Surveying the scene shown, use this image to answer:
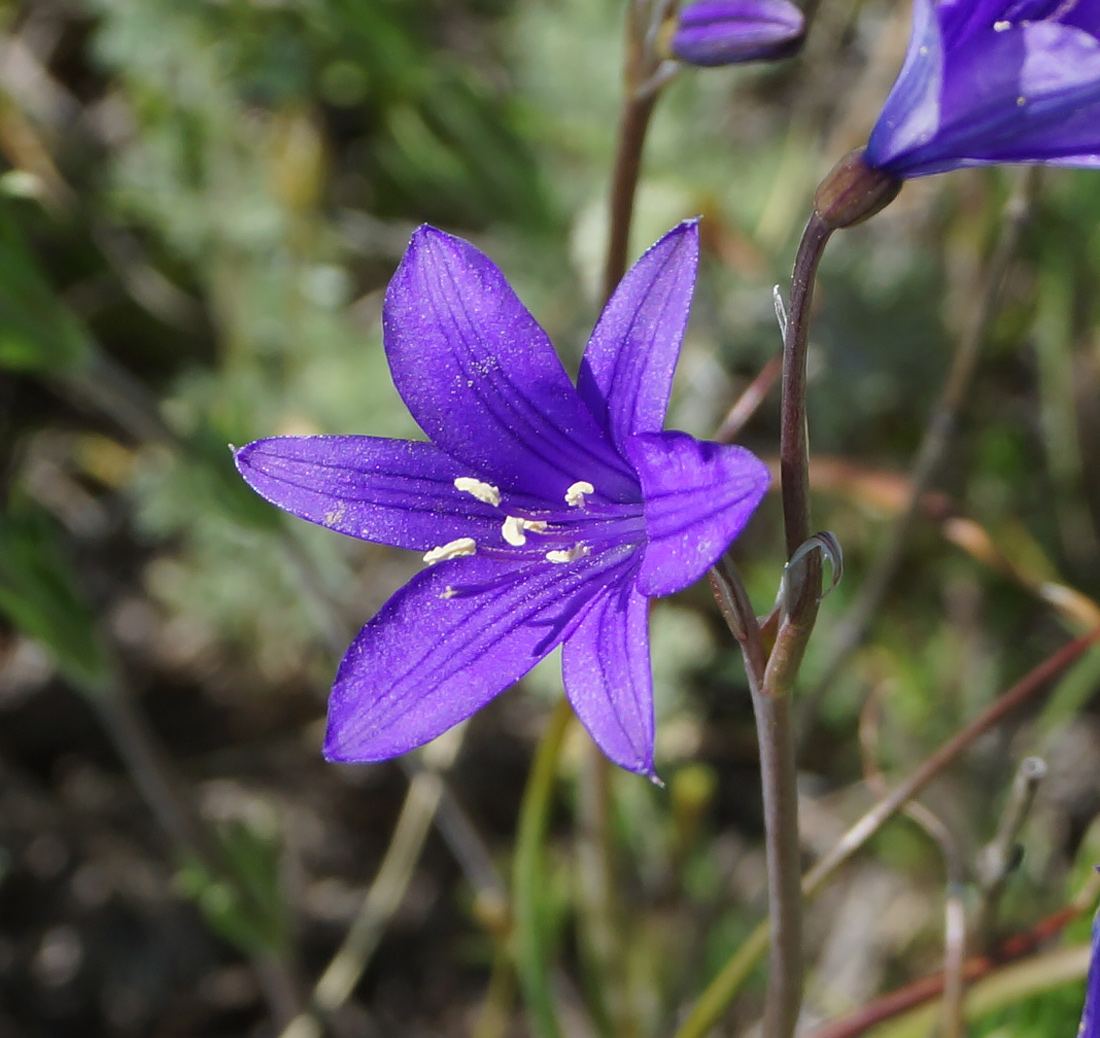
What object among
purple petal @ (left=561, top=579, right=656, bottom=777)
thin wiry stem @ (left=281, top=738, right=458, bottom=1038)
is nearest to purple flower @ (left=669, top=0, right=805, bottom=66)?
purple petal @ (left=561, top=579, right=656, bottom=777)

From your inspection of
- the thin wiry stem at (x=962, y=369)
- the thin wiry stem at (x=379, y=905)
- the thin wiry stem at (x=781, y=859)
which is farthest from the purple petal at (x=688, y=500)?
the thin wiry stem at (x=379, y=905)

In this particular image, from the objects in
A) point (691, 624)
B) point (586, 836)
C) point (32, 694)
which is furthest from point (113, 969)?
point (691, 624)

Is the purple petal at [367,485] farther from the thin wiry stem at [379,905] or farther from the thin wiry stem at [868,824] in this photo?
the thin wiry stem at [379,905]

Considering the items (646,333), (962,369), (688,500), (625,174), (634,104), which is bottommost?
(962,369)

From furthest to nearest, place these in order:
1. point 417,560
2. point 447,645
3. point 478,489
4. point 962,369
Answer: point 417,560, point 962,369, point 478,489, point 447,645

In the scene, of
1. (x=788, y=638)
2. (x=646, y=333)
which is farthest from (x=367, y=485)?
(x=788, y=638)

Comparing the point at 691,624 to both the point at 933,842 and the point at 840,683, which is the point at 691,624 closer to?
the point at 840,683

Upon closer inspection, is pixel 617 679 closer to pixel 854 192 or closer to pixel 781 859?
pixel 781 859
